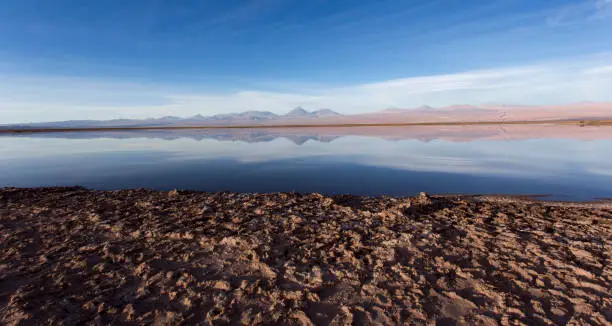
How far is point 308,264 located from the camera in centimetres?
390

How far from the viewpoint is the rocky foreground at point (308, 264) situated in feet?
9.91

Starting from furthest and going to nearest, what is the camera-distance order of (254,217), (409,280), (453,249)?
(254,217) → (453,249) → (409,280)

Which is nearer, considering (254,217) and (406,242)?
(406,242)

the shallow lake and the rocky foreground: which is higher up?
the shallow lake

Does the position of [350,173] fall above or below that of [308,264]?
above

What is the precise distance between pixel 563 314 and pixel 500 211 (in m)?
3.29

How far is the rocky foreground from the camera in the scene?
302cm

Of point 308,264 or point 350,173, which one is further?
point 350,173

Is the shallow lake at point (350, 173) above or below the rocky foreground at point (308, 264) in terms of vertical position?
above

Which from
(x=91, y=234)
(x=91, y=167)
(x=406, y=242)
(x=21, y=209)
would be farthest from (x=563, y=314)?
(x=91, y=167)

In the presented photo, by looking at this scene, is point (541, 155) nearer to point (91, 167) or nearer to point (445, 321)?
point (445, 321)

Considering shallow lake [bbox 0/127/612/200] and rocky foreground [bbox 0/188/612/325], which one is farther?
shallow lake [bbox 0/127/612/200]

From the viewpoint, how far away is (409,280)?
138 inches

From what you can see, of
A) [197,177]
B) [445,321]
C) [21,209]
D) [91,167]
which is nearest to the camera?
[445,321]
